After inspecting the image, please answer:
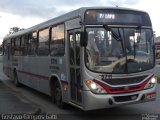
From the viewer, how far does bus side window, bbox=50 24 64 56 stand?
1054 centimetres

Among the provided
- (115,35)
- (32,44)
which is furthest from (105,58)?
(32,44)

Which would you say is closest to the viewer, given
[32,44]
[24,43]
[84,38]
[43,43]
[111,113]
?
[84,38]

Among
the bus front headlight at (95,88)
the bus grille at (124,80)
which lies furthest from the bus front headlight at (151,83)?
the bus front headlight at (95,88)

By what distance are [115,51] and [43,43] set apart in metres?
4.26

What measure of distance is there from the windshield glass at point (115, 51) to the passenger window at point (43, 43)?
3514mm

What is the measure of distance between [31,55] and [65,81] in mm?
4467

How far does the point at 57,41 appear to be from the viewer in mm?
10969

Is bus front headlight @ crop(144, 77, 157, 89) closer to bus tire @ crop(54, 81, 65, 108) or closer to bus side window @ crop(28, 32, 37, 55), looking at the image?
bus tire @ crop(54, 81, 65, 108)

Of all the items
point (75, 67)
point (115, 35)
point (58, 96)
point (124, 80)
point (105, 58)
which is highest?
point (115, 35)

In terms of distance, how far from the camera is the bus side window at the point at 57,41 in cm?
1054

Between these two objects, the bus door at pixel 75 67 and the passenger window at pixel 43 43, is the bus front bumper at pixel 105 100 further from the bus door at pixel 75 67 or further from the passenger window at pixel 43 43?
the passenger window at pixel 43 43

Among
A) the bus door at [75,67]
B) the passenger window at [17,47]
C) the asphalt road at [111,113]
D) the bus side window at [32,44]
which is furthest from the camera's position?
the passenger window at [17,47]

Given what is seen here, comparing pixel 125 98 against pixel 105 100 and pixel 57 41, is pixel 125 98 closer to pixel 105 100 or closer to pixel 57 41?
pixel 105 100

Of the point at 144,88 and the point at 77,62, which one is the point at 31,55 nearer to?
the point at 77,62
